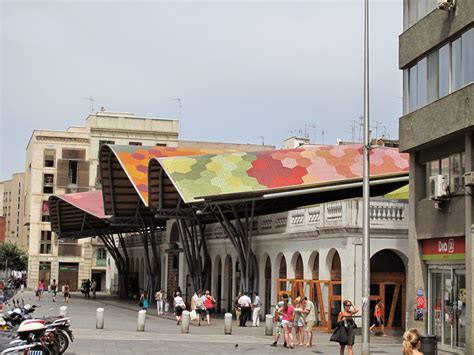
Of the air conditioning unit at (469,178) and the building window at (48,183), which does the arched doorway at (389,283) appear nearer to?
the air conditioning unit at (469,178)

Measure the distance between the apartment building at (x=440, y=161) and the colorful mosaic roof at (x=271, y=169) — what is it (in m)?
15.2

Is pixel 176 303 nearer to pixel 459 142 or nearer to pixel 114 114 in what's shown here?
pixel 459 142

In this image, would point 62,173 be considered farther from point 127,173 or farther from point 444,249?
point 444,249

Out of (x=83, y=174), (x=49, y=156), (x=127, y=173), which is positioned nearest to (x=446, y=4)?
(x=127, y=173)

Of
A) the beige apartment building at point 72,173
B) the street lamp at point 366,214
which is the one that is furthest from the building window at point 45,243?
the street lamp at point 366,214

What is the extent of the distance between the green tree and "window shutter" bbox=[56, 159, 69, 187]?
17.3 metres

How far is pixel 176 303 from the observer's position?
42.8 metres

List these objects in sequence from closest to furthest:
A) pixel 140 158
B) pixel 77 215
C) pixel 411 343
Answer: pixel 411 343
pixel 140 158
pixel 77 215

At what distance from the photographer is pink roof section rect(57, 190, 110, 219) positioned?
220ft

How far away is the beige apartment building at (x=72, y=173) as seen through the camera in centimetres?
10806

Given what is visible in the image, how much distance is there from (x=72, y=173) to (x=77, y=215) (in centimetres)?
3492

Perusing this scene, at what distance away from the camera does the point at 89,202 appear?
229 feet

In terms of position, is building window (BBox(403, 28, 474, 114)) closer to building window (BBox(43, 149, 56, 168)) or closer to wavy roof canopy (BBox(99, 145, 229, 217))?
wavy roof canopy (BBox(99, 145, 229, 217))

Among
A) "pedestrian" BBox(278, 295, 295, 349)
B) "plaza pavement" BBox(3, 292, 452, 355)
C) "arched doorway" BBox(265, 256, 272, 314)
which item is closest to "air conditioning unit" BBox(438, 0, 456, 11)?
"pedestrian" BBox(278, 295, 295, 349)
